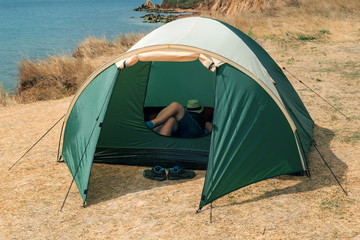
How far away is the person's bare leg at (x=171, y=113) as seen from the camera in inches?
248

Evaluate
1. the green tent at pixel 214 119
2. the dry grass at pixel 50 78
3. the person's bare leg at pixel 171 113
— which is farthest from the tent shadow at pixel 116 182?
the dry grass at pixel 50 78

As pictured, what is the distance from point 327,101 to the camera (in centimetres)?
911

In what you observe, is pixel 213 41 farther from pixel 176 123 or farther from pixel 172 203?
pixel 172 203

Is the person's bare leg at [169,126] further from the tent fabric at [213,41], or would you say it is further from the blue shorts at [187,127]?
the tent fabric at [213,41]

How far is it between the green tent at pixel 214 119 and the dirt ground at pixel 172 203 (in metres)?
0.25

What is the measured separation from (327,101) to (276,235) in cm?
555

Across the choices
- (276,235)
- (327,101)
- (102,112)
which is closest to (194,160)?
(102,112)

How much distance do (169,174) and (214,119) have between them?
1179 mm

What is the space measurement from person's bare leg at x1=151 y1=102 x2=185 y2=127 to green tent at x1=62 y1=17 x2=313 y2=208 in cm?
21

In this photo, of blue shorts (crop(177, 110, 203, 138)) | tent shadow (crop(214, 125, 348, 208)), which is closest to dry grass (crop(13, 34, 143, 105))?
blue shorts (crop(177, 110, 203, 138))

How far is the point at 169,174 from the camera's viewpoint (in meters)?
5.79

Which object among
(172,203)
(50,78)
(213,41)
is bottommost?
(50,78)

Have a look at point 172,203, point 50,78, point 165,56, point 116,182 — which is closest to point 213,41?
point 165,56

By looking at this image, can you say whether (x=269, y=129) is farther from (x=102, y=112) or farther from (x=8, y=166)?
(x=8, y=166)
